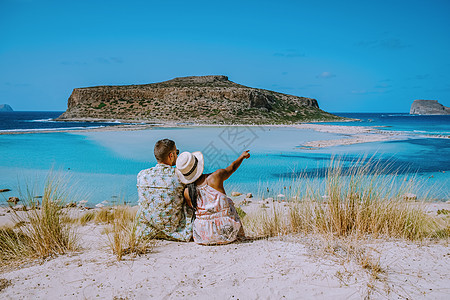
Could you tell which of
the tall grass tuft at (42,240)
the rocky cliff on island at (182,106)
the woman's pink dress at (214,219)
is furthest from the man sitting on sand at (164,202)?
the rocky cliff on island at (182,106)

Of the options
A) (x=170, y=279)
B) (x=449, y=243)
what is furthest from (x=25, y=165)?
(x=449, y=243)

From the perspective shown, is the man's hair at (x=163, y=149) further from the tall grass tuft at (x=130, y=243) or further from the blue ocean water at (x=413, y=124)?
the blue ocean water at (x=413, y=124)

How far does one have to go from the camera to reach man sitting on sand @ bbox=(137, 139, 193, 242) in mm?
3807

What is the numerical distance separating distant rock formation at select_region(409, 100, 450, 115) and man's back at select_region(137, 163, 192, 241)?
621 feet

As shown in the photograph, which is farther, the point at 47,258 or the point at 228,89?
the point at 228,89

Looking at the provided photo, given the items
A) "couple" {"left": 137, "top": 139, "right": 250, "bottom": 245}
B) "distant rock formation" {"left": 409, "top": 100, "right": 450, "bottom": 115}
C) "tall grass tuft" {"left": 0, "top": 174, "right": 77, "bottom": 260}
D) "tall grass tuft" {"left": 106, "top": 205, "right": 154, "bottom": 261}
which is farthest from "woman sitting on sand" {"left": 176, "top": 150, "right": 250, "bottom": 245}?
"distant rock formation" {"left": 409, "top": 100, "right": 450, "bottom": 115}

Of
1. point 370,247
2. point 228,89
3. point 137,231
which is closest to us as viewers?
point 370,247

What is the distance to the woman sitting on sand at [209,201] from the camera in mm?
3660

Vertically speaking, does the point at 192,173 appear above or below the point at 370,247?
above

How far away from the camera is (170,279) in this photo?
3031 millimetres

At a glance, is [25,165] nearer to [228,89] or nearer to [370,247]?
[370,247]

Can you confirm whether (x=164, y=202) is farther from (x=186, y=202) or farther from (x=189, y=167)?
(x=189, y=167)

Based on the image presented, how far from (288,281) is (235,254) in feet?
2.60

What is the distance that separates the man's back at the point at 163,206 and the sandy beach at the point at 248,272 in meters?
0.20
